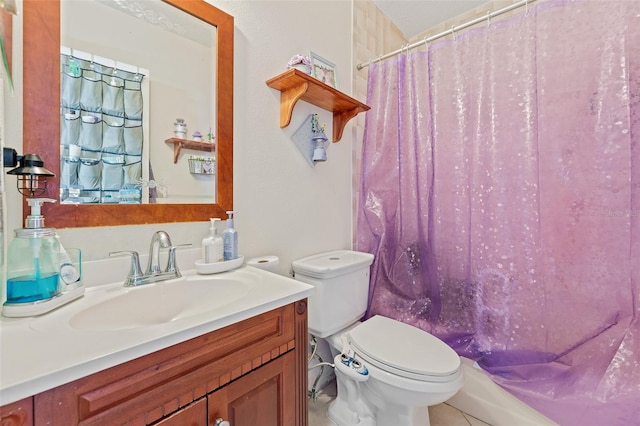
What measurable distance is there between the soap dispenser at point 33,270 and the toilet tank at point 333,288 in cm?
83

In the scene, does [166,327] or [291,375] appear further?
[291,375]

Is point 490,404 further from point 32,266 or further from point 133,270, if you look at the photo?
point 32,266

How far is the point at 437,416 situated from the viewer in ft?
4.54

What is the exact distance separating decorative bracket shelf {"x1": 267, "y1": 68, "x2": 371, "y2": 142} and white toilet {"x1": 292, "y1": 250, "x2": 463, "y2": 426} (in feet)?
2.46

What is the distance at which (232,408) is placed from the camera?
→ 650 mm

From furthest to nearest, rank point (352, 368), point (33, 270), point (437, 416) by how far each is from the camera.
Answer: point (437, 416), point (352, 368), point (33, 270)

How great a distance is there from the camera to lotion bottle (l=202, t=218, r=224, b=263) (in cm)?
96

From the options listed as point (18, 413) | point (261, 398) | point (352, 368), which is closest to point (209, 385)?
point (261, 398)

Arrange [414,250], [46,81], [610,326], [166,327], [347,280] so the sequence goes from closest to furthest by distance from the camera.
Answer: [166,327] < [46,81] < [610,326] < [347,280] < [414,250]

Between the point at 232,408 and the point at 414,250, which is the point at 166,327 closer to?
the point at 232,408

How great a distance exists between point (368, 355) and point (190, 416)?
715mm

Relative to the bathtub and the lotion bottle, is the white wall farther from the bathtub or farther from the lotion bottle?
the bathtub

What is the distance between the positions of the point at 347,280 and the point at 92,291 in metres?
0.97

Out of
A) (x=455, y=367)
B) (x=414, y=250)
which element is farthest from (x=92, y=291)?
(x=414, y=250)
